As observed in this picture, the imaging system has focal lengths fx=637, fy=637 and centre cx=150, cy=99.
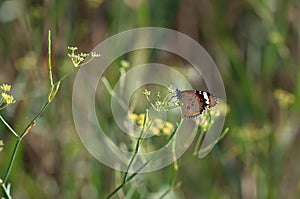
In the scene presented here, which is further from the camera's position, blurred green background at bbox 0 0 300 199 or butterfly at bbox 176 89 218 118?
blurred green background at bbox 0 0 300 199

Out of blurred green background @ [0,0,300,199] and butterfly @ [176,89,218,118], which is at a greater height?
blurred green background @ [0,0,300,199]

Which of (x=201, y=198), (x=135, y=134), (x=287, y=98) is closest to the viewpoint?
(x=135, y=134)

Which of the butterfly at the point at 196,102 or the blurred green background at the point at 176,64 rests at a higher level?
the blurred green background at the point at 176,64

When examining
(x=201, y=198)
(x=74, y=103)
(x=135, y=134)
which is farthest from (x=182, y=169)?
(x=135, y=134)

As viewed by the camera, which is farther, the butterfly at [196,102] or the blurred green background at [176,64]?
the blurred green background at [176,64]

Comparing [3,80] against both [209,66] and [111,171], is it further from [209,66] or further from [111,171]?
[209,66]
